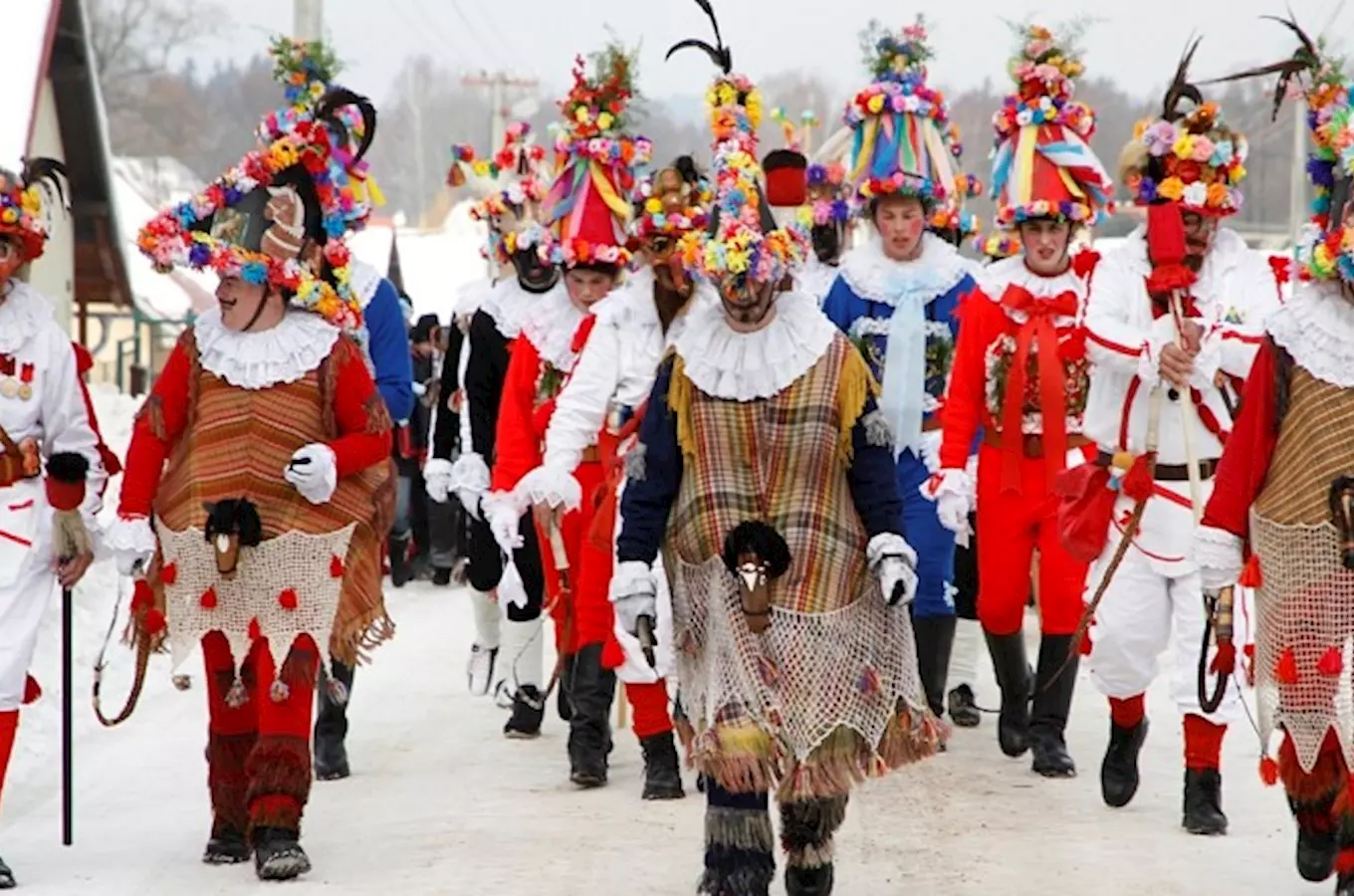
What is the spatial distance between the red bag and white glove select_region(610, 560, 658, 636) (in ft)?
7.12

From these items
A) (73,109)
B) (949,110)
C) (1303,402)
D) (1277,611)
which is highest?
(73,109)

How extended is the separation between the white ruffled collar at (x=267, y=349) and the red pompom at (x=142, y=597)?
0.74 metres

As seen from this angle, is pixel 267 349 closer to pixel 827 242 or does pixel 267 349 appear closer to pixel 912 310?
pixel 912 310

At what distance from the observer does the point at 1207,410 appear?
9.12 metres

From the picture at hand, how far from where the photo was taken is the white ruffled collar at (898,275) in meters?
11.1

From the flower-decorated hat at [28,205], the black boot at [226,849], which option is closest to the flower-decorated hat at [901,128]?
the flower-decorated hat at [28,205]

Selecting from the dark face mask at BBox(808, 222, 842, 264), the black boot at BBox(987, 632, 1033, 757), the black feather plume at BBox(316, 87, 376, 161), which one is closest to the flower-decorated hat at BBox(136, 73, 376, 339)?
the black feather plume at BBox(316, 87, 376, 161)

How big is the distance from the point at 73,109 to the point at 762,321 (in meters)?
23.2

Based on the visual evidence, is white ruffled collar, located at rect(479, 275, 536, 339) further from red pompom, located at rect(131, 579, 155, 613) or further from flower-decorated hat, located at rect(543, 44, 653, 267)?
red pompom, located at rect(131, 579, 155, 613)

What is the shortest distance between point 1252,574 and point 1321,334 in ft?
2.37

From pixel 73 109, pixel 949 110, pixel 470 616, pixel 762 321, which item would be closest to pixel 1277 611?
pixel 762 321

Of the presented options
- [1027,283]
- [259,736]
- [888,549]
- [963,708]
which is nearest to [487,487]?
[963,708]

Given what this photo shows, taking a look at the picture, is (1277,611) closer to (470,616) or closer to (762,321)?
(762,321)

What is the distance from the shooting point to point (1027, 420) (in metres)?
10.5
